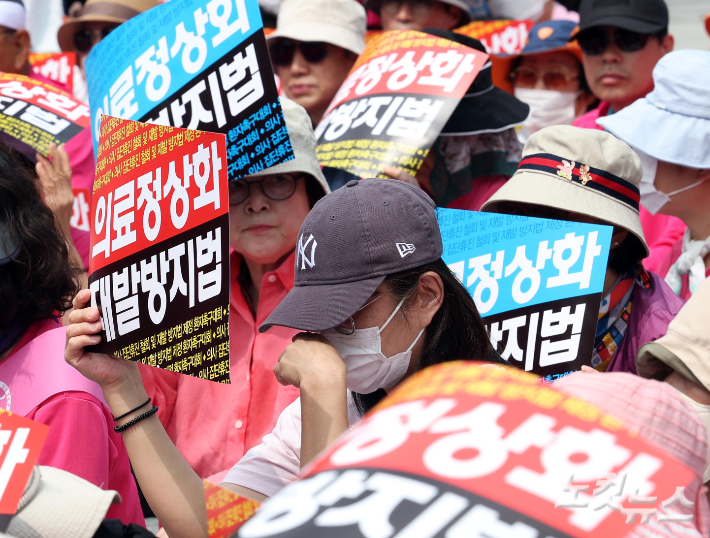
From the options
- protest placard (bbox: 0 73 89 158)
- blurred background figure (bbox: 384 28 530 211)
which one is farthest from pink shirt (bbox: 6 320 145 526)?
blurred background figure (bbox: 384 28 530 211)

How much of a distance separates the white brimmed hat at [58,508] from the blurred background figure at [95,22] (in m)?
4.29

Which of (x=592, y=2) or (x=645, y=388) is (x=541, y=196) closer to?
(x=645, y=388)

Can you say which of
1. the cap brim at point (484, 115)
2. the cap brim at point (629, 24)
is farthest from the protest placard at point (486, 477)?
the cap brim at point (629, 24)

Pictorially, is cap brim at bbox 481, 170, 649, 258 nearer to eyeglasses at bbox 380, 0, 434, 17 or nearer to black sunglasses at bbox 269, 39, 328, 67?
black sunglasses at bbox 269, 39, 328, 67

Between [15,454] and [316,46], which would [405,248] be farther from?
[316,46]

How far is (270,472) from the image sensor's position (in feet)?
7.30

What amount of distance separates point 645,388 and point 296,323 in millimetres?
976

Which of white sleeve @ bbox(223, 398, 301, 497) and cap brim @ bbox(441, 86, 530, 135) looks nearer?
white sleeve @ bbox(223, 398, 301, 497)

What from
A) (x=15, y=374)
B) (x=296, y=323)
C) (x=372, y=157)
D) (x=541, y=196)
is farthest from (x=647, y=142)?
(x=15, y=374)

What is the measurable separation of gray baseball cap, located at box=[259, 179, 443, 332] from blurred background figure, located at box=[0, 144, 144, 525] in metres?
0.55

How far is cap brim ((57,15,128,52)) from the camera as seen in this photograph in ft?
17.4

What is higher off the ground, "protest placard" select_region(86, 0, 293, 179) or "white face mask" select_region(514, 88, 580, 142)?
"protest placard" select_region(86, 0, 293, 179)

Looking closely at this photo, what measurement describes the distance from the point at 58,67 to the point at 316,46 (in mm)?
2085

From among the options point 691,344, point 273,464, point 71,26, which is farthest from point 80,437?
point 71,26
